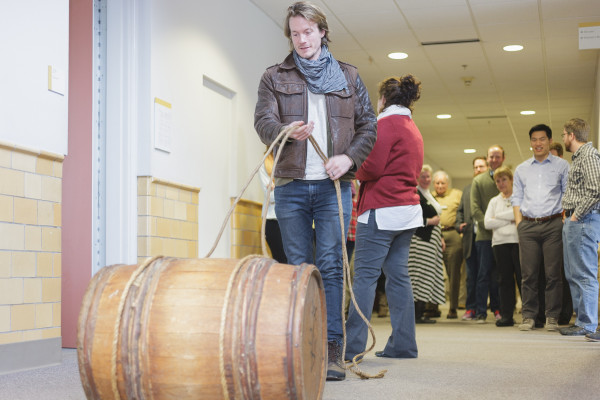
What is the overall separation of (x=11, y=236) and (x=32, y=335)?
475 millimetres

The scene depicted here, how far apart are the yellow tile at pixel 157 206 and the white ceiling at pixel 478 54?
7.97 feet

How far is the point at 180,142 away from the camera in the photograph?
16.0 ft

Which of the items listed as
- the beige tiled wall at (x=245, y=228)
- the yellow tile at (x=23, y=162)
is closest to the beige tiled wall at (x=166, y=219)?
the beige tiled wall at (x=245, y=228)

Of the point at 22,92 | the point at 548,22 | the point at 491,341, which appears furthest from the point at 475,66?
the point at 22,92

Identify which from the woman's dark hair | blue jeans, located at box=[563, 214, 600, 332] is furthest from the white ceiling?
the woman's dark hair

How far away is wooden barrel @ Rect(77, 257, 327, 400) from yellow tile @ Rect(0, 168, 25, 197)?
1646mm

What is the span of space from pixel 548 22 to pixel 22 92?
16.5 ft

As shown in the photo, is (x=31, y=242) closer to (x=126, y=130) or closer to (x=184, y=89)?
(x=126, y=130)

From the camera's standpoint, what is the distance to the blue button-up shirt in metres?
5.66

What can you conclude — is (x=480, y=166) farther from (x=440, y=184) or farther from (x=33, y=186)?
(x=33, y=186)

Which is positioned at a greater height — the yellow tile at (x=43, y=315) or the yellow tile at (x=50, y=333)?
the yellow tile at (x=43, y=315)

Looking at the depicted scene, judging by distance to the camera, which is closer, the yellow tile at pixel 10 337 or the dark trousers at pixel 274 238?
the yellow tile at pixel 10 337

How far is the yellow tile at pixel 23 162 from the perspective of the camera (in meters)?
3.41

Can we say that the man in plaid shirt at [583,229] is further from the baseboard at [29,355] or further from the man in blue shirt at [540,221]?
the baseboard at [29,355]
